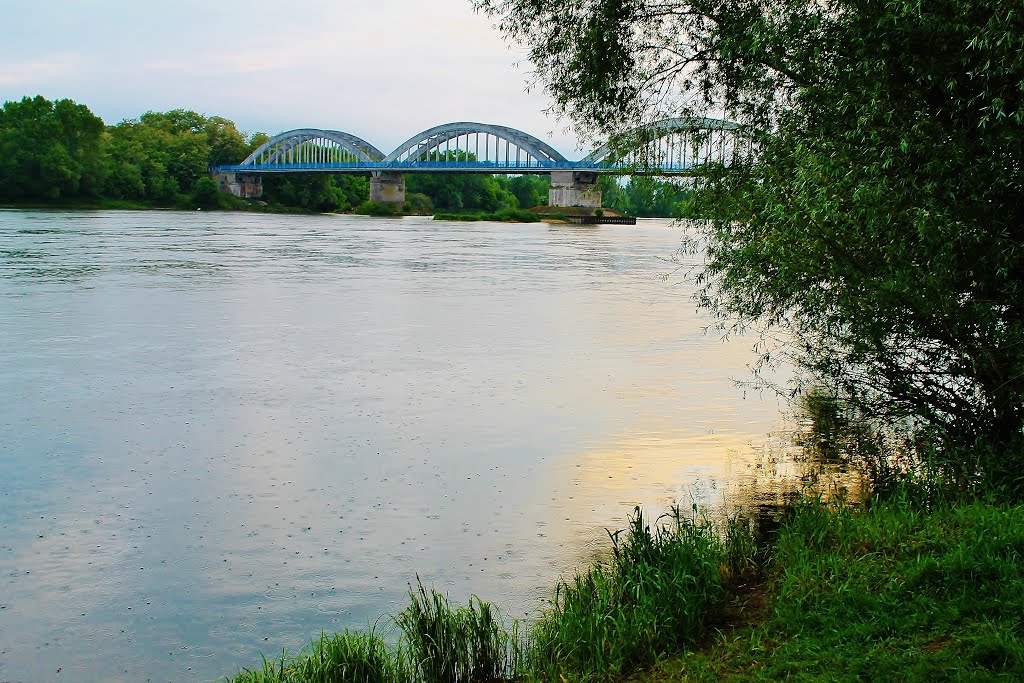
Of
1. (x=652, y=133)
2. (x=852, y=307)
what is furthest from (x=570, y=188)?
(x=852, y=307)

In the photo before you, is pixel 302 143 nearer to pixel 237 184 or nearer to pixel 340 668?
pixel 237 184

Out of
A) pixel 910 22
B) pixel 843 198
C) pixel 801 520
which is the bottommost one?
pixel 801 520

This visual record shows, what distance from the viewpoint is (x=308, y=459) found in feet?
33.9

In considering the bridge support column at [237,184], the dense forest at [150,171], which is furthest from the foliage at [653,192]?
the bridge support column at [237,184]

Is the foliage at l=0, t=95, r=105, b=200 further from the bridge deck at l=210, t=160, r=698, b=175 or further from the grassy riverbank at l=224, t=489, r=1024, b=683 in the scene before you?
the grassy riverbank at l=224, t=489, r=1024, b=683

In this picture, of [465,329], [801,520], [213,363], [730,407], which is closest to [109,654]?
[801,520]

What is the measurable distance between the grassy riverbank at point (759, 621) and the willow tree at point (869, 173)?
1599 mm

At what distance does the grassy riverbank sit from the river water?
976 millimetres

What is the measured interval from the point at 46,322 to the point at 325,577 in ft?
47.4

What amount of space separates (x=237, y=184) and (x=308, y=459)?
11105 cm

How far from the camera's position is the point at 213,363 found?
15.6m

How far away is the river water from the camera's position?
685 cm

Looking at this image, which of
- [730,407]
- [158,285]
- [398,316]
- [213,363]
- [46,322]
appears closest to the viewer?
[730,407]

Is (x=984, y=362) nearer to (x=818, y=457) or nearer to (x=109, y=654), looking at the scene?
(x=818, y=457)
